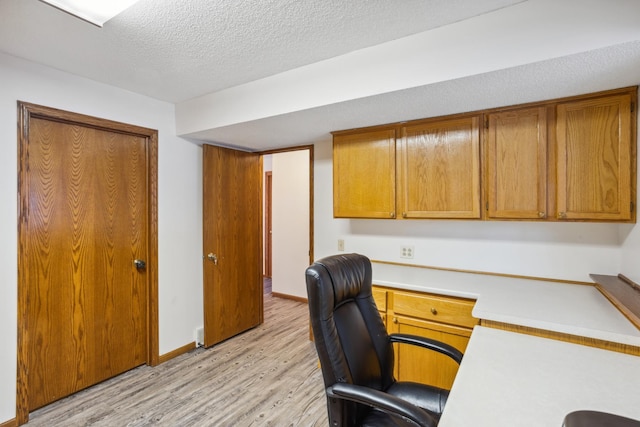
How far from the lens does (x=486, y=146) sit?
2027 mm

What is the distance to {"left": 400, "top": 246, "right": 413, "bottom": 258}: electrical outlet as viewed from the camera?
267cm

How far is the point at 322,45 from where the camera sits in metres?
1.80

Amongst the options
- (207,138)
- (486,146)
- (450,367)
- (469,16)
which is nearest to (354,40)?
(469,16)

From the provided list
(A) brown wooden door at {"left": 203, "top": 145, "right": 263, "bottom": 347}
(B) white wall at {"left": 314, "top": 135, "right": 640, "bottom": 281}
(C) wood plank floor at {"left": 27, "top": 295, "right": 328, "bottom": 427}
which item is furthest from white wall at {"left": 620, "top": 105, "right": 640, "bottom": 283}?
(A) brown wooden door at {"left": 203, "top": 145, "right": 263, "bottom": 347}

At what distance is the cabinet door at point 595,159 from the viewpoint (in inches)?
65.7

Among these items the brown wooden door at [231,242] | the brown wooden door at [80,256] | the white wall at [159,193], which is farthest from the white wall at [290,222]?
the brown wooden door at [80,256]

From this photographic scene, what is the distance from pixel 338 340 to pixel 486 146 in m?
1.58

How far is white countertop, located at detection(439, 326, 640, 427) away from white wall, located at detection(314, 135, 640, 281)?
89 cm

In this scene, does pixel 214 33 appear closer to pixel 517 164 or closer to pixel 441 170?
pixel 441 170

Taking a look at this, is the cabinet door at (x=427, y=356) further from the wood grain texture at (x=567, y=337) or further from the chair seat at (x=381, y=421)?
the chair seat at (x=381, y=421)

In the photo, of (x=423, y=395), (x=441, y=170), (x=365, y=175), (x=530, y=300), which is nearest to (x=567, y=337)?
(x=530, y=300)

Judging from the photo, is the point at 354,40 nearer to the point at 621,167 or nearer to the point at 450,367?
the point at 621,167

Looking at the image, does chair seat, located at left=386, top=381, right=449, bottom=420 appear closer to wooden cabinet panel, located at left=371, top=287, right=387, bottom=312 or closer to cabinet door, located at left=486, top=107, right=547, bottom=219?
wooden cabinet panel, located at left=371, top=287, right=387, bottom=312

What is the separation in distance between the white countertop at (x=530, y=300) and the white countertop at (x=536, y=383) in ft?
0.36
